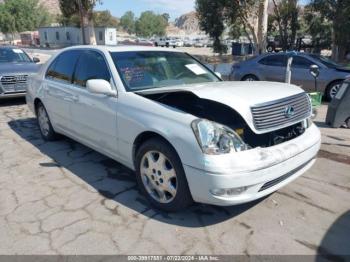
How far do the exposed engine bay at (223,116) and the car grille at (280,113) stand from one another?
0.19 meters

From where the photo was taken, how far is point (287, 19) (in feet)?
82.8

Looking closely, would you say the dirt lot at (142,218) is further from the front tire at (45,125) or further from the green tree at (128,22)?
the green tree at (128,22)

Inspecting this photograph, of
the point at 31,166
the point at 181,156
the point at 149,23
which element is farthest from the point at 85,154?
the point at 149,23

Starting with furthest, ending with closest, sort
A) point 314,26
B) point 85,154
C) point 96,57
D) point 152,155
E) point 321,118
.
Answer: point 314,26
point 321,118
point 85,154
point 96,57
point 152,155

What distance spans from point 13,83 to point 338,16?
1500 cm

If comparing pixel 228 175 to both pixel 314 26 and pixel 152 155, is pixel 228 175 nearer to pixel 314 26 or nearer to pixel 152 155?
pixel 152 155

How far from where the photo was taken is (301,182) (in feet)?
14.0

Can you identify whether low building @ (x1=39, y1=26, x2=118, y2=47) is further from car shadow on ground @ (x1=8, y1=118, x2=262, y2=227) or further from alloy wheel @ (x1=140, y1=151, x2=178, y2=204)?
alloy wheel @ (x1=140, y1=151, x2=178, y2=204)

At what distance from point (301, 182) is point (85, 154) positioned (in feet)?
10.1

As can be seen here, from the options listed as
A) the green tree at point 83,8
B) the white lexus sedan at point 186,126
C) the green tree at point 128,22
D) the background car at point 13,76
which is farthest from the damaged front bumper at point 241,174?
the green tree at point 128,22

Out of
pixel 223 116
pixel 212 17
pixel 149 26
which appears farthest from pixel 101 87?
pixel 149 26

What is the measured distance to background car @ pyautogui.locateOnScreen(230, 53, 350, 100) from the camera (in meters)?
9.62

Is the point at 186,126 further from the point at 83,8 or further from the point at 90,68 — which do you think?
the point at 83,8

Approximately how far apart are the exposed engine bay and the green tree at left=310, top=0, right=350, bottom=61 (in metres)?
15.5
